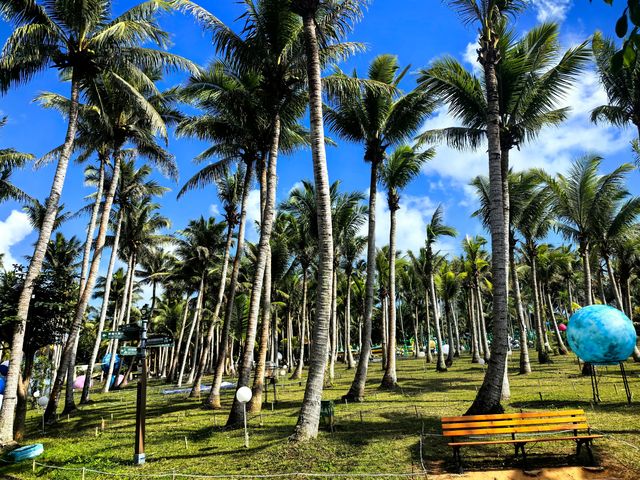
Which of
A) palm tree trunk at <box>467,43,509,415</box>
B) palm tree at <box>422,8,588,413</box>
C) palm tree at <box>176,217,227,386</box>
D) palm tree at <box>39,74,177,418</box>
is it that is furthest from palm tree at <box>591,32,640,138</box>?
palm tree at <box>176,217,227,386</box>

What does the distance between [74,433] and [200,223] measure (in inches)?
795

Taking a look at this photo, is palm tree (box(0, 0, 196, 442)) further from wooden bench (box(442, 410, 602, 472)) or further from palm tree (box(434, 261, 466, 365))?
palm tree (box(434, 261, 466, 365))

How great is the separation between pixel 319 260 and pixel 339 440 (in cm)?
421

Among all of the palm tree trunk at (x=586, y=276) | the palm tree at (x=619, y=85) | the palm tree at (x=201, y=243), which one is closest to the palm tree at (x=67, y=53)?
the palm tree at (x=619, y=85)

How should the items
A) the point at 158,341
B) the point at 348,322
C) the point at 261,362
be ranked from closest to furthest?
the point at 158,341 → the point at 261,362 → the point at 348,322

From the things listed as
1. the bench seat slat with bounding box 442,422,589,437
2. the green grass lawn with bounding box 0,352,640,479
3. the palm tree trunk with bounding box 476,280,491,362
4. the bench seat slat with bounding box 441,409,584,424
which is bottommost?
the green grass lawn with bounding box 0,352,640,479

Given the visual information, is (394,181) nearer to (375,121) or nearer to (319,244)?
(375,121)

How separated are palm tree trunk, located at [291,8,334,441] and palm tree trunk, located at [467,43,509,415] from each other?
14.0 ft

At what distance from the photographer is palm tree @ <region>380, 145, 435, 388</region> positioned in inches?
792

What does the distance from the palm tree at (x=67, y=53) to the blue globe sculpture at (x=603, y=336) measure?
15.3 metres

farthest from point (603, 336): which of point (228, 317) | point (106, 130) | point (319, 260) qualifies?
point (106, 130)

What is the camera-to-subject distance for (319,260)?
1025cm

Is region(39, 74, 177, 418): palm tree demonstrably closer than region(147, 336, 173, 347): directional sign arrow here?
No

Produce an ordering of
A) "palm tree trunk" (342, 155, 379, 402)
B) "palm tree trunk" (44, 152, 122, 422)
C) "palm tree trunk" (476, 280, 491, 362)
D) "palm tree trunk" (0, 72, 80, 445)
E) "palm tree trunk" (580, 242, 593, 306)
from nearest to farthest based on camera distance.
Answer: "palm tree trunk" (0, 72, 80, 445) < "palm tree trunk" (342, 155, 379, 402) < "palm tree trunk" (44, 152, 122, 422) < "palm tree trunk" (580, 242, 593, 306) < "palm tree trunk" (476, 280, 491, 362)
